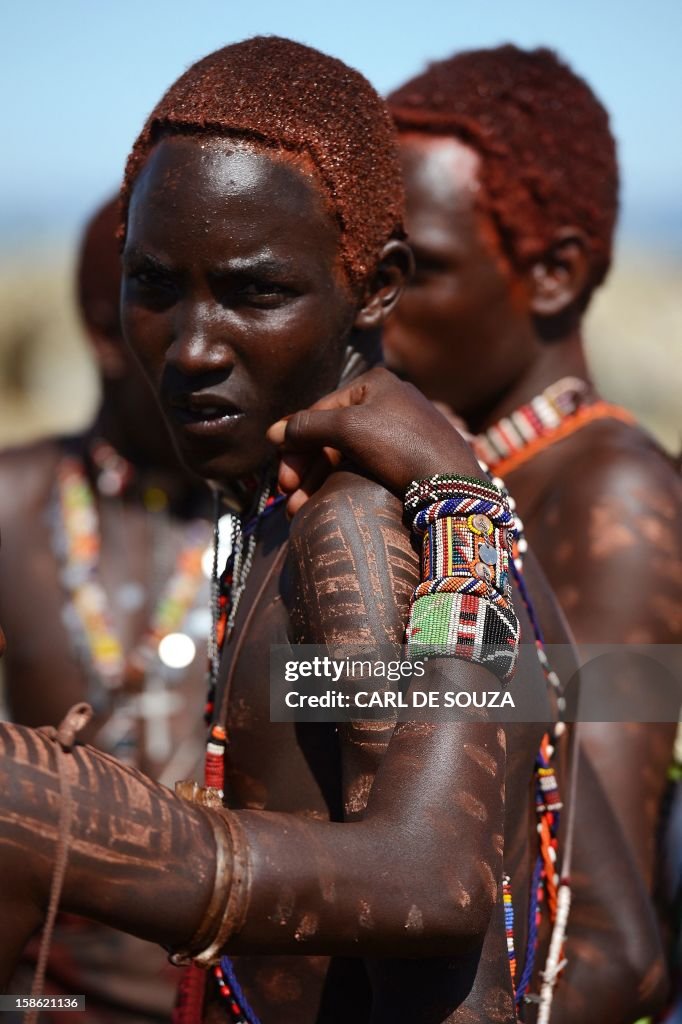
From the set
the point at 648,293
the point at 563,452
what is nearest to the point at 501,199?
the point at 563,452

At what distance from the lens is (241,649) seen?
2.52 meters

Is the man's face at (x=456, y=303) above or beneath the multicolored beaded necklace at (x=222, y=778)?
above

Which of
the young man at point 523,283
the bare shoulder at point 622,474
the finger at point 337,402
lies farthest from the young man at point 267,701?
the young man at point 523,283

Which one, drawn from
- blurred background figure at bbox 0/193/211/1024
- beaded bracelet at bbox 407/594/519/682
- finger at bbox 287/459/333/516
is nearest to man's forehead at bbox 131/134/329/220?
finger at bbox 287/459/333/516

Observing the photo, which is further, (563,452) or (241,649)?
(563,452)

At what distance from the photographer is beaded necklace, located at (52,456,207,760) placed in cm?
573

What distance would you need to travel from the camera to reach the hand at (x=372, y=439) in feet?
7.58

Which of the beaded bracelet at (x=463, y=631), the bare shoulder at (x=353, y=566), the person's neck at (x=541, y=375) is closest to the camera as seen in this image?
the beaded bracelet at (x=463, y=631)

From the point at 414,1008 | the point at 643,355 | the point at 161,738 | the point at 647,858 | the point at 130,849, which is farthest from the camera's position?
the point at 643,355

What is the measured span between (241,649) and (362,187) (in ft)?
2.73

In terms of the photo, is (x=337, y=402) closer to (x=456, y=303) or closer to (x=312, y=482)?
(x=312, y=482)

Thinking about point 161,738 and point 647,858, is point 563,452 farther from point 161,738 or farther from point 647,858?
point 161,738

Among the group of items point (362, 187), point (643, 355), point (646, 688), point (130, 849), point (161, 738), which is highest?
point (362, 187)

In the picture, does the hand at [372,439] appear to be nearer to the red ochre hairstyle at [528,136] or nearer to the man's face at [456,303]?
the man's face at [456,303]
